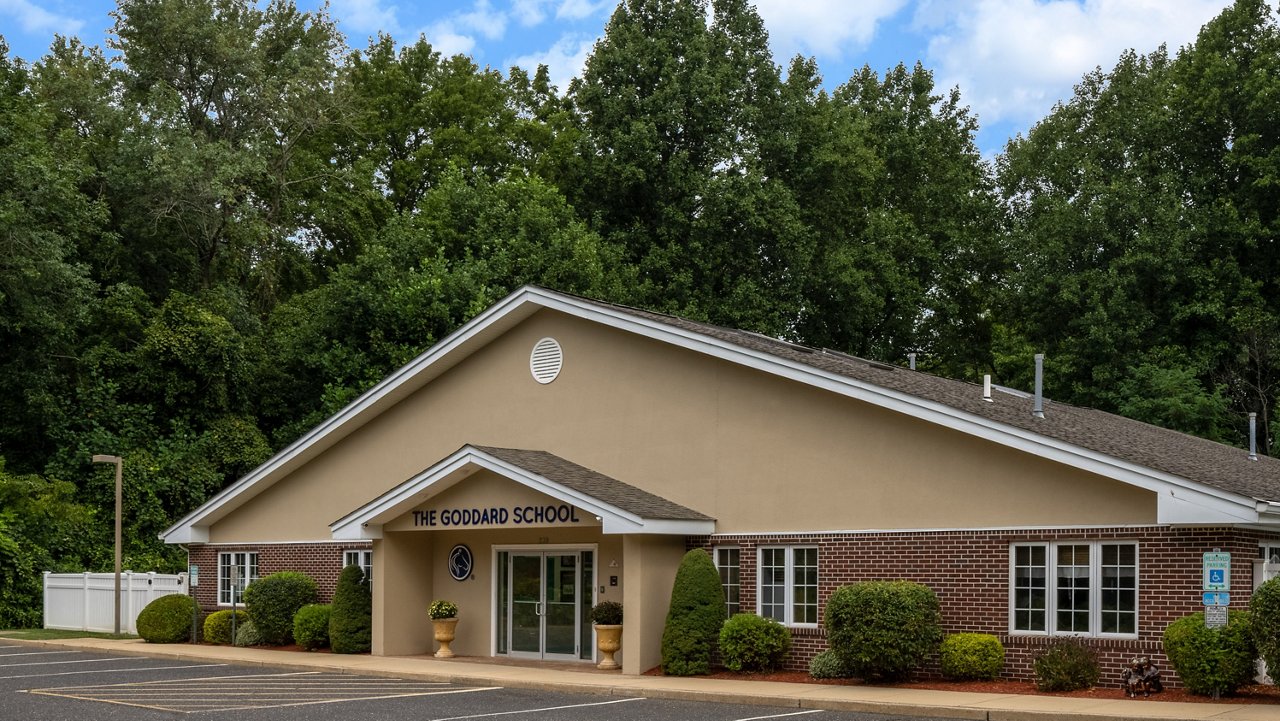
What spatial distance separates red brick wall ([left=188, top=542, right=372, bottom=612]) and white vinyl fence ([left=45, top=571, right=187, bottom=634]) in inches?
100

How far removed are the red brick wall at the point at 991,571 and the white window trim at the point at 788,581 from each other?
0.20 ft

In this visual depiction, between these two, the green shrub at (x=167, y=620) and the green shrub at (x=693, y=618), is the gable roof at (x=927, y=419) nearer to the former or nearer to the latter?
the green shrub at (x=167, y=620)

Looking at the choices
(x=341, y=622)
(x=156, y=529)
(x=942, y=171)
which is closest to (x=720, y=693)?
(x=341, y=622)

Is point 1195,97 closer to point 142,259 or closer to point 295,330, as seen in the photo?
point 295,330

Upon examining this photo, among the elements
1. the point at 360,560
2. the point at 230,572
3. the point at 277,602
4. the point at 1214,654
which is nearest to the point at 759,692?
the point at 1214,654

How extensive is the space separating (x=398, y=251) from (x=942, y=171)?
24095 millimetres

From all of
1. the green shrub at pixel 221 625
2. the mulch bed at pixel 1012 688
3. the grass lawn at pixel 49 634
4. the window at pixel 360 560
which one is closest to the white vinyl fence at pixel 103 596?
the grass lawn at pixel 49 634

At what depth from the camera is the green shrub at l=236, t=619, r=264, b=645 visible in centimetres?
2877

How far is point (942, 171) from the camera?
187 feet

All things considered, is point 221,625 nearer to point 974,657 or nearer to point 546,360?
point 546,360

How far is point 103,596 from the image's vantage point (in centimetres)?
3441

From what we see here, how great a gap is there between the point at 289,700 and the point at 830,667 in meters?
7.90

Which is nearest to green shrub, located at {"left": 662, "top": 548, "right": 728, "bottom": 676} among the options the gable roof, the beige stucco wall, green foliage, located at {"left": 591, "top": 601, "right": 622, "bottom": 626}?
the beige stucco wall

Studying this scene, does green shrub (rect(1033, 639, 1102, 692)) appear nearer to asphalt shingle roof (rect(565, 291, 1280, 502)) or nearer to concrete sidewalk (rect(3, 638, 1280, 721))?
concrete sidewalk (rect(3, 638, 1280, 721))
